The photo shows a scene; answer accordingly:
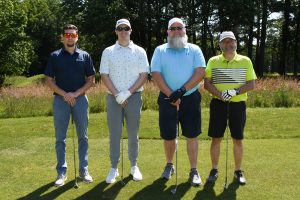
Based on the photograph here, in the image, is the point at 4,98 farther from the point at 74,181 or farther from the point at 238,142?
the point at 238,142

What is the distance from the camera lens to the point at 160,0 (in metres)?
33.9

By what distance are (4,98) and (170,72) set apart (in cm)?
983

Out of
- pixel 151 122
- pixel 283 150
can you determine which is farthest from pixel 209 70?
pixel 151 122

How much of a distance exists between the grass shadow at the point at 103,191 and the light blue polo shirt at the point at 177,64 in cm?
148

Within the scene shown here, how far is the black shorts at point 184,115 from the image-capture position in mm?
5508

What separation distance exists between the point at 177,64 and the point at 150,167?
1.82 m

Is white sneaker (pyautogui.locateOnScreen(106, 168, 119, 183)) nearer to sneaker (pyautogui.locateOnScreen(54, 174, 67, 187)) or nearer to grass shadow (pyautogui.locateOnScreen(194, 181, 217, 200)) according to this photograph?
sneaker (pyautogui.locateOnScreen(54, 174, 67, 187))

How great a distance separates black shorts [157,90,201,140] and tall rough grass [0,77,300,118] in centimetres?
687

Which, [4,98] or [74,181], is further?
[4,98]

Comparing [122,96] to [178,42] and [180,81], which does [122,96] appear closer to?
[180,81]

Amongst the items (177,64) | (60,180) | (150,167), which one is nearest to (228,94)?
(177,64)

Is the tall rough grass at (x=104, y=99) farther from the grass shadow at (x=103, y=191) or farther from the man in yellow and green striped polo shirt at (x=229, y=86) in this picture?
the grass shadow at (x=103, y=191)

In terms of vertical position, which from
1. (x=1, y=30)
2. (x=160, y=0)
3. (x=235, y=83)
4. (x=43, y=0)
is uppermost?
(x=43, y=0)

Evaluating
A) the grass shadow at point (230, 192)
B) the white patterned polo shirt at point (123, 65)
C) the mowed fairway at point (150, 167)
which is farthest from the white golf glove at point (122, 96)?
the grass shadow at point (230, 192)
